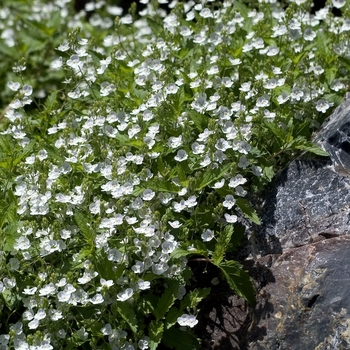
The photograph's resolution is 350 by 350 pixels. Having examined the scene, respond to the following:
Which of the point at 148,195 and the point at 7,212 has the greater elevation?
the point at 148,195

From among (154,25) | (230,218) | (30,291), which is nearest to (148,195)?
(230,218)

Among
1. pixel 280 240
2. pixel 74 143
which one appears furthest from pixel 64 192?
pixel 280 240

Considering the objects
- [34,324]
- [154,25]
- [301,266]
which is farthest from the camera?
[154,25]

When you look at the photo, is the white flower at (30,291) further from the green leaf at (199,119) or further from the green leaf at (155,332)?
the green leaf at (199,119)

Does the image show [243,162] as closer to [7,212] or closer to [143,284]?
[143,284]

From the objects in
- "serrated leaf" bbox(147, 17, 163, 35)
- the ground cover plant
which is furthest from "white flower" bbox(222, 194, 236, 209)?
"serrated leaf" bbox(147, 17, 163, 35)

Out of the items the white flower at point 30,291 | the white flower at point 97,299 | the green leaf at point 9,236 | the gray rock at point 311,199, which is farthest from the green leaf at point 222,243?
the green leaf at point 9,236

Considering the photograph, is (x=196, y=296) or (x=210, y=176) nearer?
(x=196, y=296)
